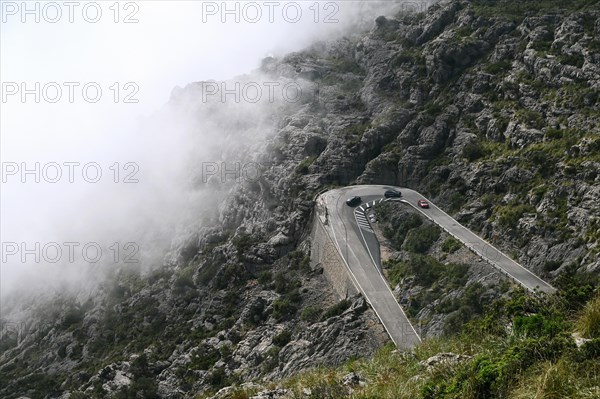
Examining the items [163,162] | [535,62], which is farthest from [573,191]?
[163,162]

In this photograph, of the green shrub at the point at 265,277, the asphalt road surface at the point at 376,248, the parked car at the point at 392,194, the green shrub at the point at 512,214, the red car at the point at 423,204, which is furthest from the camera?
the parked car at the point at 392,194

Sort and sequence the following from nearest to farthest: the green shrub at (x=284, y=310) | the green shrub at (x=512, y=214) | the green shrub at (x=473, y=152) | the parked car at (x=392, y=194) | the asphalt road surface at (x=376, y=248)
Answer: the asphalt road surface at (x=376, y=248) < the green shrub at (x=512, y=214) < the green shrub at (x=284, y=310) < the green shrub at (x=473, y=152) < the parked car at (x=392, y=194)

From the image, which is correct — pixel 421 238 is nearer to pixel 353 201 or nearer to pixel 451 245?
pixel 451 245

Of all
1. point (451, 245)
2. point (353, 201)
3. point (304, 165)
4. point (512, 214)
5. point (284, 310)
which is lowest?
point (284, 310)

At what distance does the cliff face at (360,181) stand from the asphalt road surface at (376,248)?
4.32 feet

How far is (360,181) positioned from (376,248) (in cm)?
1599

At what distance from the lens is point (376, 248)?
63.0 meters

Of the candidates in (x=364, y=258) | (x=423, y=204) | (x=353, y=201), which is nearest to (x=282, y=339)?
(x=364, y=258)

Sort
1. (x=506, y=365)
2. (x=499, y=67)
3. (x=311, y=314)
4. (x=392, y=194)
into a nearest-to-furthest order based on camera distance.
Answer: (x=506, y=365)
(x=311, y=314)
(x=392, y=194)
(x=499, y=67)

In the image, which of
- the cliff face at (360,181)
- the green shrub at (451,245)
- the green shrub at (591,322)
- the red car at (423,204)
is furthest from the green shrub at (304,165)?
the green shrub at (591,322)

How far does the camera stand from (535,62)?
230ft

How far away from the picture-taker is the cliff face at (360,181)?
50812 millimetres

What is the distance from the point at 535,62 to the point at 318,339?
148 feet

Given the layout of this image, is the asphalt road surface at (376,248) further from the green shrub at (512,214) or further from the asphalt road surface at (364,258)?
the green shrub at (512,214)
